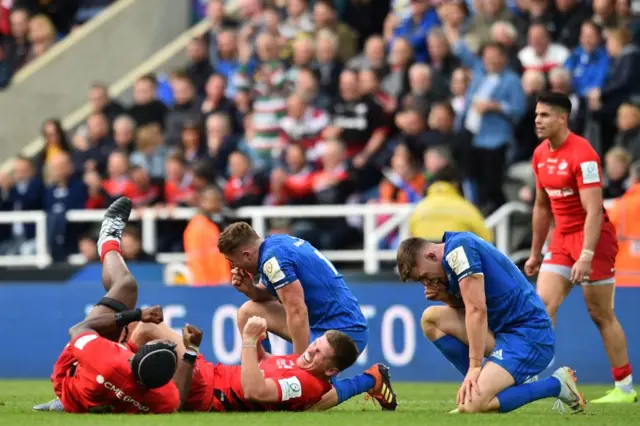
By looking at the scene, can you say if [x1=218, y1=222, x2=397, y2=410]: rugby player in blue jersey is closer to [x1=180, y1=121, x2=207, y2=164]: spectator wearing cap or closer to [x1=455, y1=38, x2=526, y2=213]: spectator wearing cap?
[x1=455, y1=38, x2=526, y2=213]: spectator wearing cap

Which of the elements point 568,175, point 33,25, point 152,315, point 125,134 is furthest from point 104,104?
point 152,315

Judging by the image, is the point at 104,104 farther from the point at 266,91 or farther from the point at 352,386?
the point at 352,386

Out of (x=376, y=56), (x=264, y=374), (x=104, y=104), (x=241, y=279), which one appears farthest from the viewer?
(x=104, y=104)

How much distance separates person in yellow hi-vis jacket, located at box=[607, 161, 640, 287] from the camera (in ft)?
48.2

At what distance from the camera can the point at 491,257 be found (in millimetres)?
9633

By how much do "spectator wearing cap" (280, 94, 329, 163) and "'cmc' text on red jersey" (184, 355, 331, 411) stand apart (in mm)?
7874

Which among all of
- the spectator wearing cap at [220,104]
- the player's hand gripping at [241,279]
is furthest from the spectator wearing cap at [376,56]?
the player's hand gripping at [241,279]

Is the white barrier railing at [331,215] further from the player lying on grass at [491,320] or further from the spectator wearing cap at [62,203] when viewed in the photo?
the player lying on grass at [491,320]

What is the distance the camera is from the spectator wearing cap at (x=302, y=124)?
17.8m

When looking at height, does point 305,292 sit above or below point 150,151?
below

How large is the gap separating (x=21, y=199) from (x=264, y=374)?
960 centimetres

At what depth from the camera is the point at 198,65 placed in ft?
66.8

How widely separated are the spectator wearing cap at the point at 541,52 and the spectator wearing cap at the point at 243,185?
3481 mm

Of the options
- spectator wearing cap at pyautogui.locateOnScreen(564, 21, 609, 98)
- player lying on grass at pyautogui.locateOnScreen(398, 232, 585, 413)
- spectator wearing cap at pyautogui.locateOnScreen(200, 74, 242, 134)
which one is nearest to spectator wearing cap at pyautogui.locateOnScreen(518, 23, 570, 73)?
spectator wearing cap at pyautogui.locateOnScreen(564, 21, 609, 98)
